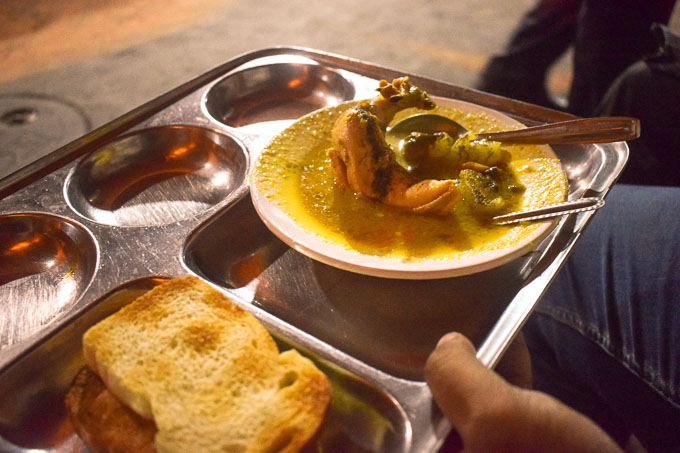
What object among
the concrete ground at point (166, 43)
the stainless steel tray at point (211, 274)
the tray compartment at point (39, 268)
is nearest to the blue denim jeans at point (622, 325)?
the stainless steel tray at point (211, 274)

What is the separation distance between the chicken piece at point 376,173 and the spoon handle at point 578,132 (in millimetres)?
380

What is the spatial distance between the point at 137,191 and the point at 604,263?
5.19 ft

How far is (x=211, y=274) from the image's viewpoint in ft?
4.48

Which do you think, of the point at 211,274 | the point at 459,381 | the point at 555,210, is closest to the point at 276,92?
the point at 211,274

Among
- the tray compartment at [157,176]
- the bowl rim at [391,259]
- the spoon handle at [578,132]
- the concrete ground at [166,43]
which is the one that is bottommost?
the concrete ground at [166,43]

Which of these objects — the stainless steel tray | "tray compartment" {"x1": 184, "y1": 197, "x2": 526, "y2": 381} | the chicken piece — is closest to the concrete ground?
the stainless steel tray

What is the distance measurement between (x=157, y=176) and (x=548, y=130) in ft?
4.20

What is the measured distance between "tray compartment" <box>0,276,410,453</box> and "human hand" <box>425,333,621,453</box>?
126mm

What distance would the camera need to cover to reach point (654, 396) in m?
1.40

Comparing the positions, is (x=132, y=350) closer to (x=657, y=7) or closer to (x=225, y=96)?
(x=225, y=96)

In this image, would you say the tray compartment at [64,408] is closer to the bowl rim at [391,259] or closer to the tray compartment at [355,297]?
the tray compartment at [355,297]

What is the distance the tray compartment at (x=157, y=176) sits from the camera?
156cm

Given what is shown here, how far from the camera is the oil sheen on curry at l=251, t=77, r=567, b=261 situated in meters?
1.26

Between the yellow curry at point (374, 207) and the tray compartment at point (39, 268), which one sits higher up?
the yellow curry at point (374, 207)
